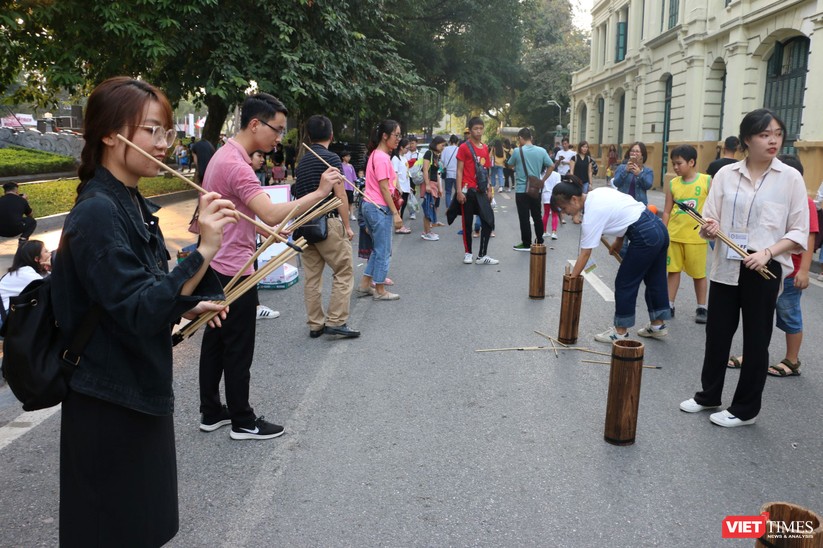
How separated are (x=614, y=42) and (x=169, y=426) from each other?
35.8m

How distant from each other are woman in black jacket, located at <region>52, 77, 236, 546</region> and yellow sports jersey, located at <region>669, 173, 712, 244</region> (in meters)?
5.44

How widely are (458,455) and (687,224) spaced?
152 inches

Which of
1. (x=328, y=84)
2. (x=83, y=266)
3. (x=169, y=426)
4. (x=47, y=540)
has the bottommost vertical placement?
(x=47, y=540)

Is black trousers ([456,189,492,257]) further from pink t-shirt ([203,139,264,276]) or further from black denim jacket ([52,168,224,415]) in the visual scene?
black denim jacket ([52,168,224,415])

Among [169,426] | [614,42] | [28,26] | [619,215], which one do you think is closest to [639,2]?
[614,42]

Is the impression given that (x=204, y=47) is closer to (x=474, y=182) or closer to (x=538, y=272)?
(x=474, y=182)

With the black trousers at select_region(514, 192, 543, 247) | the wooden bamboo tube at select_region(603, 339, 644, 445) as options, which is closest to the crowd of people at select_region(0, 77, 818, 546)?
the wooden bamboo tube at select_region(603, 339, 644, 445)

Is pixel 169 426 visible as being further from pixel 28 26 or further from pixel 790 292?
pixel 28 26

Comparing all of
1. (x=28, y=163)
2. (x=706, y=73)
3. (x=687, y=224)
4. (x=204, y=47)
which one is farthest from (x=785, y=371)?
(x=28, y=163)

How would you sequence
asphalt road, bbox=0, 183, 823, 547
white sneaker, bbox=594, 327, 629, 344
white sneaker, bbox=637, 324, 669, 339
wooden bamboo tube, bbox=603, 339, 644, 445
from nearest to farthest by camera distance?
asphalt road, bbox=0, 183, 823, 547 < wooden bamboo tube, bbox=603, 339, 644, 445 < white sneaker, bbox=594, 327, 629, 344 < white sneaker, bbox=637, 324, 669, 339

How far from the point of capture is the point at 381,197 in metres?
7.28

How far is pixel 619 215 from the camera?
573 centimetres

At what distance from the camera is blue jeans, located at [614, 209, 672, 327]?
580cm

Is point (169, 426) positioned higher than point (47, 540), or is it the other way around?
point (169, 426)
